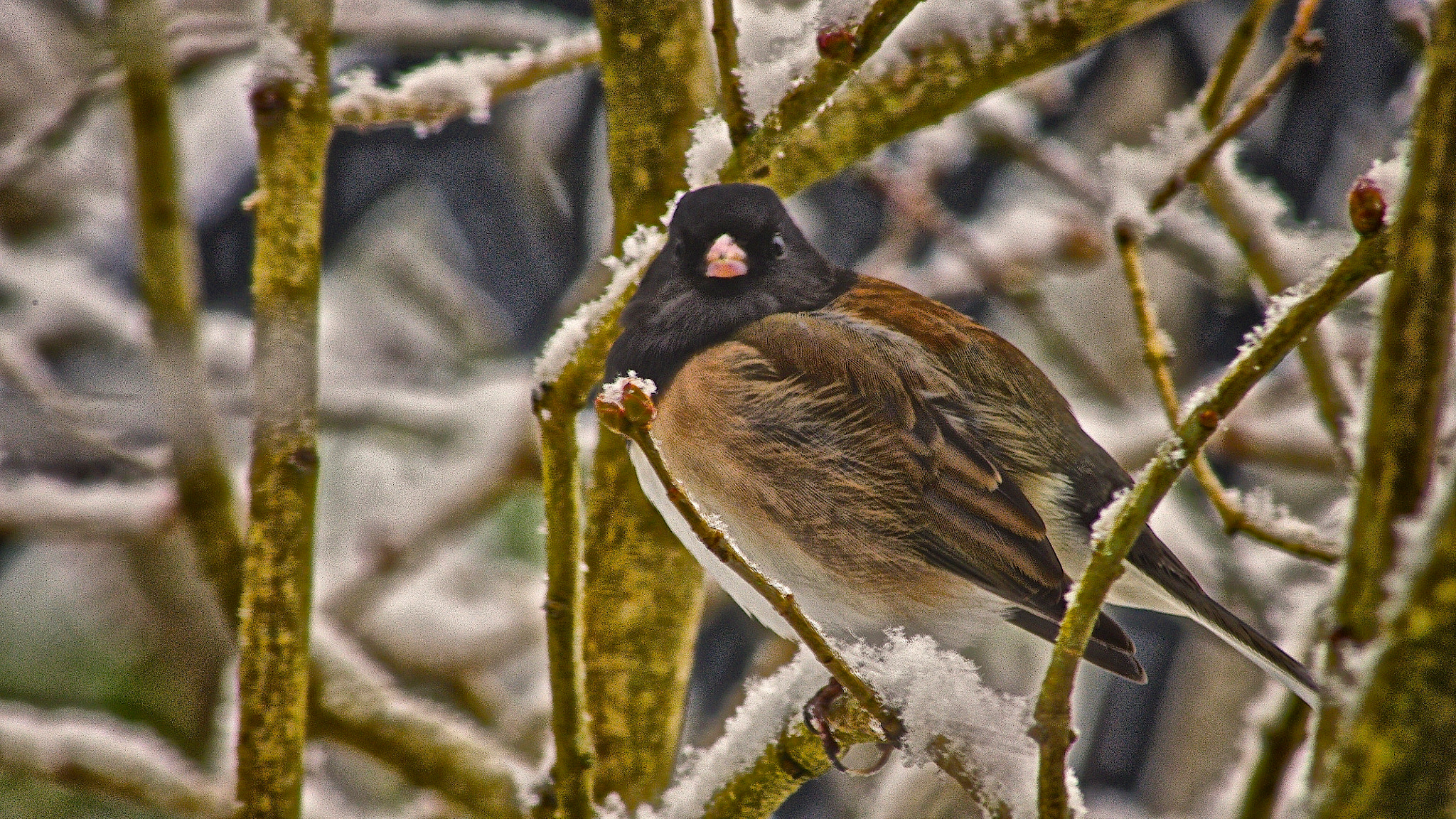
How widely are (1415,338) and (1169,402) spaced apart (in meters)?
0.85

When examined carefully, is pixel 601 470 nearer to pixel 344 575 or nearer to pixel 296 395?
pixel 296 395

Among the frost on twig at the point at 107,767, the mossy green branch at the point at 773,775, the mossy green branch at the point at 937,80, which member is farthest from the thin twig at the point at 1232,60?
the frost on twig at the point at 107,767

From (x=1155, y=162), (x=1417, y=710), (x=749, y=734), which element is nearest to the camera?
(x=1417, y=710)

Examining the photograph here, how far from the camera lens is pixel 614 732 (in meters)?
1.65

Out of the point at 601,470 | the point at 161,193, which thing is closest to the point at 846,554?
the point at 601,470

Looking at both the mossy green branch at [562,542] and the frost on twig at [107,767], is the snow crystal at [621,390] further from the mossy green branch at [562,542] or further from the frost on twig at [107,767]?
the frost on twig at [107,767]

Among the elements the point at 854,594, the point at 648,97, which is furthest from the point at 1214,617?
the point at 648,97

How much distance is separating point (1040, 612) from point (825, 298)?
0.54 m

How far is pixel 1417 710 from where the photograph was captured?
603 millimetres

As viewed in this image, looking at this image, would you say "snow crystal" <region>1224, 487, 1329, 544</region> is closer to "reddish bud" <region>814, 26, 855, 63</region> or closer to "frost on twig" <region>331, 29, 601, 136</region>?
"reddish bud" <region>814, 26, 855, 63</region>

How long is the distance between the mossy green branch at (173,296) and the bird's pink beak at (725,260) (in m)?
0.84

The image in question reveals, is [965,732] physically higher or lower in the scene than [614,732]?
higher

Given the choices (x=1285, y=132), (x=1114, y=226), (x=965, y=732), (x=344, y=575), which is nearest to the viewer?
(x=965, y=732)

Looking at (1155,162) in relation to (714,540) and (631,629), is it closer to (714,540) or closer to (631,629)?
(631,629)
